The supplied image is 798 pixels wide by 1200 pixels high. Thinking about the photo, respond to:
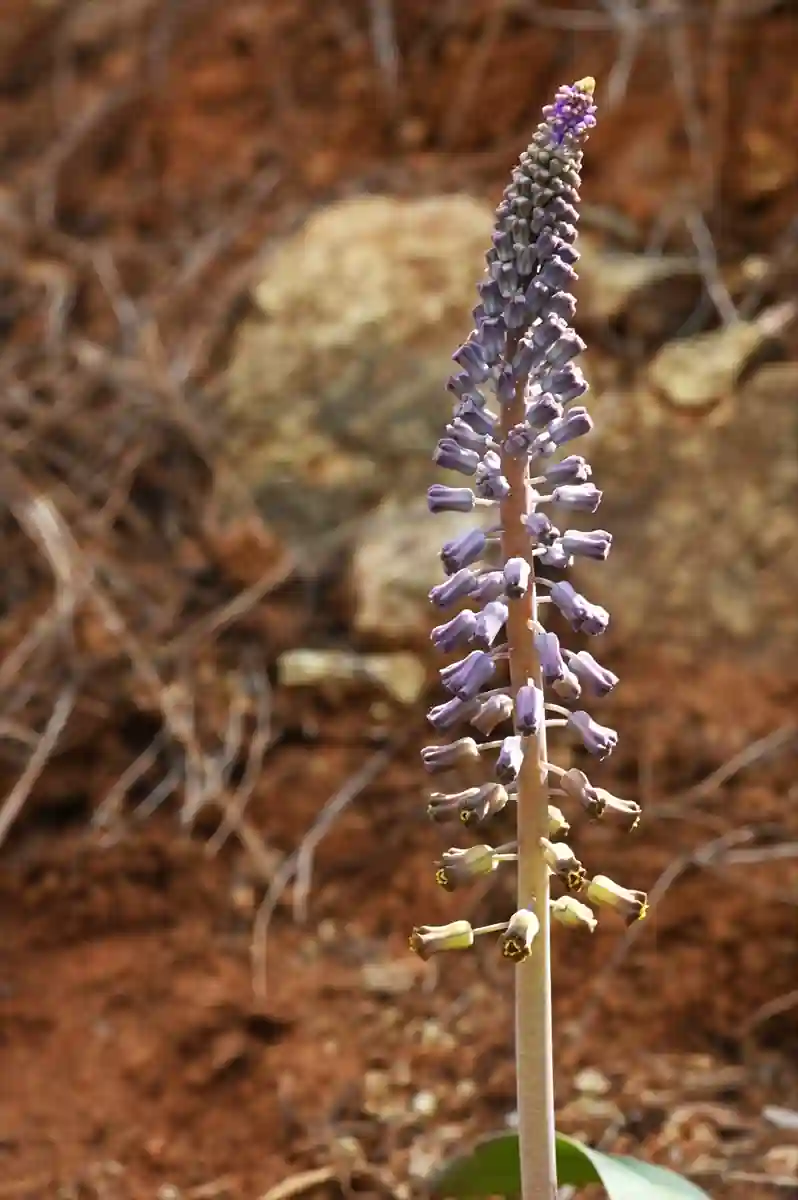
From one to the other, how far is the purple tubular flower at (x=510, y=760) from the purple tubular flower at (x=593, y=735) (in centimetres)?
13

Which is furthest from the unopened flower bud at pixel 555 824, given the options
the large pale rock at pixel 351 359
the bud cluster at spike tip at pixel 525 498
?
the large pale rock at pixel 351 359

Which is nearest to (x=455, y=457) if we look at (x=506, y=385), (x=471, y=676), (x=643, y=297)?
(x=506, y=385)

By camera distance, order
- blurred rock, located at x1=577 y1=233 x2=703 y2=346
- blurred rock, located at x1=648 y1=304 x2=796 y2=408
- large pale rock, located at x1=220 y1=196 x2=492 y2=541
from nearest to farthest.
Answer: blurred rock, located at x1=648 y1=304 x2=796 y2=408 → large pale rock, located at x1=220 y1=196 x2=492 y2=541 → blurred rock, located at x1=577 y1=233 x2=703 y2=346

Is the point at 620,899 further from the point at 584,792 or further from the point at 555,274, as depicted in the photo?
the point at 555,274

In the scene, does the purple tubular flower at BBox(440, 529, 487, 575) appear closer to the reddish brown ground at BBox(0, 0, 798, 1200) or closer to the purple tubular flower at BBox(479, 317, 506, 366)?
the purple tubular flower at BBox(479, 317, 506, 366)

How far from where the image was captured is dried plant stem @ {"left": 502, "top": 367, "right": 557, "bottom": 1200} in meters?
2.01

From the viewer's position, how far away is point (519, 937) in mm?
1918

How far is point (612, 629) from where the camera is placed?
418 cm

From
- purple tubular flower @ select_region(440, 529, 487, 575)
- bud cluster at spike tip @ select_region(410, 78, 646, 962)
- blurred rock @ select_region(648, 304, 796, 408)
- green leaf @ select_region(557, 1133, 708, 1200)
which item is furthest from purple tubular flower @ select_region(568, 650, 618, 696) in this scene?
blurred rock @ select_region(648, 304, 796, 408)

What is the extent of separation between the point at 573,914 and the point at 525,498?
0.68 metres

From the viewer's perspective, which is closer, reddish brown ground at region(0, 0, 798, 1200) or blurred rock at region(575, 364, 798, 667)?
reddish brown ground at region(0, 0, 798, 1200)

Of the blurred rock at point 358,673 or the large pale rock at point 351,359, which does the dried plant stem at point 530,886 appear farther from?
the large pale rock at point 351,359

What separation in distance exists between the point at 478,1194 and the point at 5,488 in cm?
311

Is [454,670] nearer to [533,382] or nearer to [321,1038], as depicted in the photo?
[533,382]
